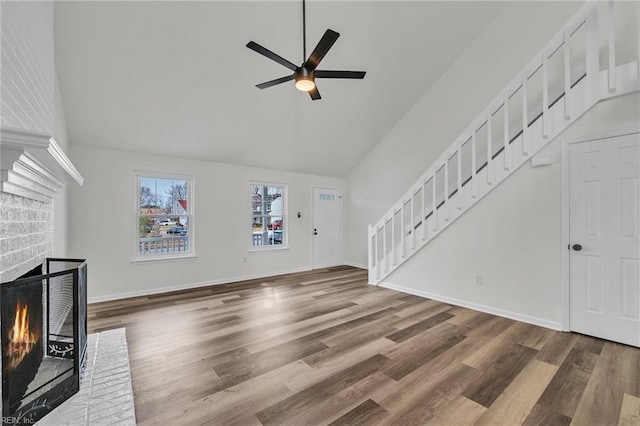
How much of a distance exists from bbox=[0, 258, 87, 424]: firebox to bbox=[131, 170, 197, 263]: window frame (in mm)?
2271

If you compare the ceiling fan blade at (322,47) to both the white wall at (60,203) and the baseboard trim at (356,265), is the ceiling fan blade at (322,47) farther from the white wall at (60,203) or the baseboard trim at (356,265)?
the baseboard trim at (356,265)

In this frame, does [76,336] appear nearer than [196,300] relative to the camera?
Yes

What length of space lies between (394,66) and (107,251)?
5467 millimetres

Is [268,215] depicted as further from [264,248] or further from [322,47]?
[322,47]

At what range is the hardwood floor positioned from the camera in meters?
1.81

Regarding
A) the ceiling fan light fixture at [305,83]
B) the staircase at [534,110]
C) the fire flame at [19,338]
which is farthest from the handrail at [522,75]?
the fire flame at [19,338]

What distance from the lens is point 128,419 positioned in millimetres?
1697

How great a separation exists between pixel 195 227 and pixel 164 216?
0.53 meters

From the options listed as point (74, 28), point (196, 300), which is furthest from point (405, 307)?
point (74, 28)

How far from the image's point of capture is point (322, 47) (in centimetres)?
240

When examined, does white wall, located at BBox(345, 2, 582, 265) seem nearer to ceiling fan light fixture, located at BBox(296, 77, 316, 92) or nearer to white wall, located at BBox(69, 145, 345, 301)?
white wall, located at BBox(69, 145, 345, 301)

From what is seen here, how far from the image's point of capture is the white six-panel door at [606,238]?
2.73 metres

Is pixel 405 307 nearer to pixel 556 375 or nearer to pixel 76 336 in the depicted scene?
pixel 556 375

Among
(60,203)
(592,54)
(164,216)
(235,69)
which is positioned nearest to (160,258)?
(164,216)
